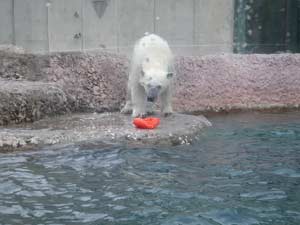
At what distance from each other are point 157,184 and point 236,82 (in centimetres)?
490

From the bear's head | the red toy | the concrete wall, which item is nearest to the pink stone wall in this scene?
the concrete wall

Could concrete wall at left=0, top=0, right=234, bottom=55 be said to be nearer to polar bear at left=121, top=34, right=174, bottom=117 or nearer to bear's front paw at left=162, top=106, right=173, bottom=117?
polar bear at left=121, top=34, right=174, bottom=117

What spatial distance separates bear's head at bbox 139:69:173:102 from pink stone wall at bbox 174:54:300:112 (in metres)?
1.83

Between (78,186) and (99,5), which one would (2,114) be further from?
(99,5)

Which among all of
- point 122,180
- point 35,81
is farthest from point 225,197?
point 35,81

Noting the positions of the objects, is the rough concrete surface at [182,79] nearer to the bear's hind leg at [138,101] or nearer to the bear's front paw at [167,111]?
the bear's hind leg at [138,101]

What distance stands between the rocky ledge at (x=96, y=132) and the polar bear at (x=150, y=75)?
279 millimetres

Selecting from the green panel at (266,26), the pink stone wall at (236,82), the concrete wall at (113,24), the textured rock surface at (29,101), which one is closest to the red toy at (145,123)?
the textured rock surface at (29,101)

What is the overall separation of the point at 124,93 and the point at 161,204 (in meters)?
4.80

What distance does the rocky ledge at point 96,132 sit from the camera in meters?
6.71

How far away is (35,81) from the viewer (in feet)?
30.2

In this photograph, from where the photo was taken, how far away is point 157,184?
18.1 ft

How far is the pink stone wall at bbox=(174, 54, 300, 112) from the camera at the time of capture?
9.83m

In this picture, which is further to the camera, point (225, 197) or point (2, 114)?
point (2, 114)
